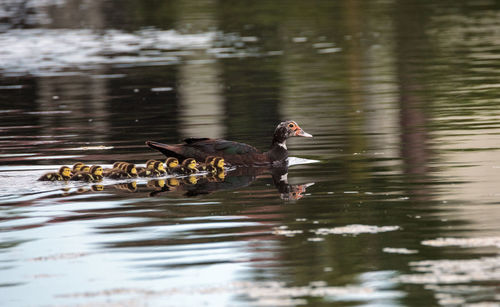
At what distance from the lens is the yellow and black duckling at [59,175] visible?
51.9 feet

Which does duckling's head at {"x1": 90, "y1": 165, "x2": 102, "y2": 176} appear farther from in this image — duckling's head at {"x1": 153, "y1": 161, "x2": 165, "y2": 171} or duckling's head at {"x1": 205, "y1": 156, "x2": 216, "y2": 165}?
duckling's head at {"x1": 205, "y1": 156, "x2": 216, "y2": 165}

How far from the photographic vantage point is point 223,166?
17172 mm

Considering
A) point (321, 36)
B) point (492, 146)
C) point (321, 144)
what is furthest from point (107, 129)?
point (321, 36)

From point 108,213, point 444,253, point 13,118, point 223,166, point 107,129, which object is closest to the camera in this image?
point 444,253

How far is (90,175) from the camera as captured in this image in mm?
15945

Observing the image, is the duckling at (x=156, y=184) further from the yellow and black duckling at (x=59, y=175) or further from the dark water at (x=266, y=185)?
the yellow and black duckling at (x=59, y=175)

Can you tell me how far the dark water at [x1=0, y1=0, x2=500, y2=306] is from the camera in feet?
33.2

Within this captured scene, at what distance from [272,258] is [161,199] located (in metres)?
3.92

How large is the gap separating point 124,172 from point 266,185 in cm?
192

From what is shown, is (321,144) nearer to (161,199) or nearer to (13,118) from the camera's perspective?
(161,199)

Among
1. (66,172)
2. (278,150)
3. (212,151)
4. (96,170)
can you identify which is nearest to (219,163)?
(212,151)

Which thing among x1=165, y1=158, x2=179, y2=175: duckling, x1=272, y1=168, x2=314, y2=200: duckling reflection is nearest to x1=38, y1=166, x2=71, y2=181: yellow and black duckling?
x1=165, y1=158, x2=179, y2=175: duckling

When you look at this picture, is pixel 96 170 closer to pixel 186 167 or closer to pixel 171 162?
pixel 171 162

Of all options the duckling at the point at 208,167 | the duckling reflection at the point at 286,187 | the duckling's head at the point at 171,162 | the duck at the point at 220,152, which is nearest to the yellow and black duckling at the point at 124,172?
the duckling's head at the point at 171,162
